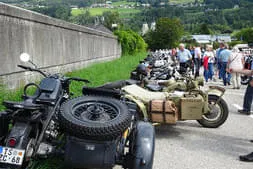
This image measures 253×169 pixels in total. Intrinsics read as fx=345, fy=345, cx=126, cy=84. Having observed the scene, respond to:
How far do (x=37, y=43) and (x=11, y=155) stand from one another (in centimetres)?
606

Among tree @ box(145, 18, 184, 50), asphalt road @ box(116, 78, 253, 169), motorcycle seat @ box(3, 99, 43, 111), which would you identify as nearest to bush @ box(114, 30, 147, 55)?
asphalt road @ box(116, 78, 253, 169)

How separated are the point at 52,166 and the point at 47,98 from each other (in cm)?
101

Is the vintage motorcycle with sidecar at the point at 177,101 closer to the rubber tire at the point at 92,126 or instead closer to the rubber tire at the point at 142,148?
the rubber tire at the point at 142,148

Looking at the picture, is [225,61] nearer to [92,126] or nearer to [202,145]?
[202,145]

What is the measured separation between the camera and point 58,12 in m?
52.5

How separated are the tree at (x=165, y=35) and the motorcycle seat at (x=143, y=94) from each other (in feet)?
250

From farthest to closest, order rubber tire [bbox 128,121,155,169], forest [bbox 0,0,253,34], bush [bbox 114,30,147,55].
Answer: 1. forest [bbox 0,0,253,34]
2. bush [bbox 114,30,147,55]
3. rubber tire [bbox 128,121,155,169]

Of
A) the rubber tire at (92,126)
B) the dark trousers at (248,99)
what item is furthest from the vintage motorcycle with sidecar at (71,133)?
the dark trousers at (248,99)

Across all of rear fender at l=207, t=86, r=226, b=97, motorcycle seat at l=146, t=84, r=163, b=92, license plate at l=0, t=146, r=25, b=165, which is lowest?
rear fender at l=207, t=86, r=226, b=97

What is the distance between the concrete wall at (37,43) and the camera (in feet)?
21.6

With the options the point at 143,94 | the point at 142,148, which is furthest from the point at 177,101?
the point at 142,148

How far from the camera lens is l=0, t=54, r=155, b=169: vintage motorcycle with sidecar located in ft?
10.1

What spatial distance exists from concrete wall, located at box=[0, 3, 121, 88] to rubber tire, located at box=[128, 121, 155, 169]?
3.57m

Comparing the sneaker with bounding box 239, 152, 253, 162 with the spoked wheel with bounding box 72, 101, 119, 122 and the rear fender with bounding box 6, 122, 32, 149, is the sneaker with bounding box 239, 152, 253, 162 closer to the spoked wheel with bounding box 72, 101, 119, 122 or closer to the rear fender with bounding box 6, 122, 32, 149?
the spoked wheel with bounding box 72, 101, 119, 122
